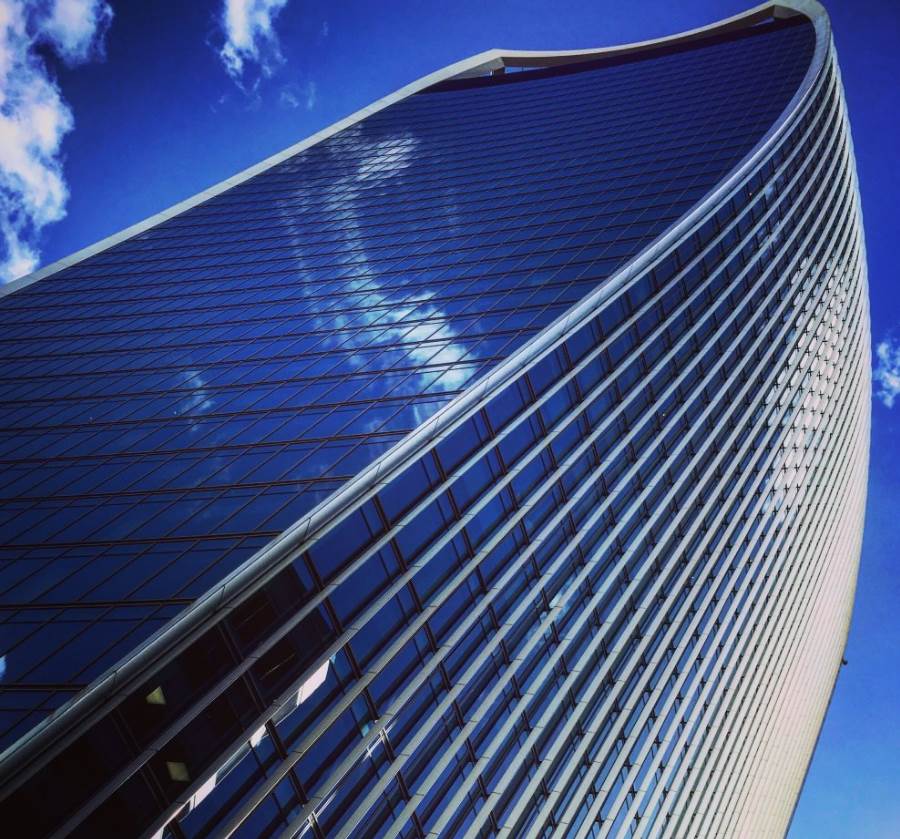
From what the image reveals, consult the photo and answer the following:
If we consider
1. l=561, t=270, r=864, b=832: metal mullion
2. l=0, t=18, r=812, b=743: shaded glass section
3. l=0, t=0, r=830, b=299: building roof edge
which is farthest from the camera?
l=0, t=0, r=830, b=299: building roof edge

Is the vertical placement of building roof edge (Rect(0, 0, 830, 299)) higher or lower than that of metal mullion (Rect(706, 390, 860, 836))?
higher

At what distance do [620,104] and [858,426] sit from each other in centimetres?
4513

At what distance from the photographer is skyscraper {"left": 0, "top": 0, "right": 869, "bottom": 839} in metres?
20.3

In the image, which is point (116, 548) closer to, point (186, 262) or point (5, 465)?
point (5, 465)

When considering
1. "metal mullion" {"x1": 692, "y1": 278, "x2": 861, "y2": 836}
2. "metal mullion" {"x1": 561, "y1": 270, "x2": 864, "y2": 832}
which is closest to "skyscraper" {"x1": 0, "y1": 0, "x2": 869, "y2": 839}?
"metal mullion" {"x1": 561, "y1": 270, "x2": 864, "y2": 832}

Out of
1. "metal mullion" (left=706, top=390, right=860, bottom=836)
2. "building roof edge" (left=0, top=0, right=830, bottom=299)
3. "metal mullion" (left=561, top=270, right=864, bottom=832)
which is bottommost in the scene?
"metal mullion" (left=706, top=390, right=860, bottom=836)

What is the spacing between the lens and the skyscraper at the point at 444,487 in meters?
20.3

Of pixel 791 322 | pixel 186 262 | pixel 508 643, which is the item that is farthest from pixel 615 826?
pixel 186 262

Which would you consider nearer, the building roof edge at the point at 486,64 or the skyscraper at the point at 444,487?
the skyscraper at the point at 444,487

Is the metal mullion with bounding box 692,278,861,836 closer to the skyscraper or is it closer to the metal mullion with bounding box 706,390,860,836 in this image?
the metal mullion with bounding box 706,390,860,836

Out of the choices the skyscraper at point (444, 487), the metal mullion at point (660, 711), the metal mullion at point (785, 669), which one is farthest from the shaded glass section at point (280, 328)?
the metal mullion at point (785, 669)

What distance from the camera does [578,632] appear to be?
1364 inches

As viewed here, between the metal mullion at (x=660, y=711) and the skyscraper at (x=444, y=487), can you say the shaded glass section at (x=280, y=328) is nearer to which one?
the skyscraper at (x=444, y=487)

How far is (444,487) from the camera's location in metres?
27.1
